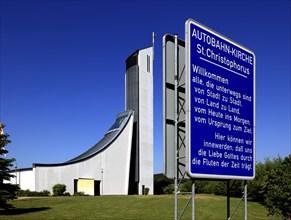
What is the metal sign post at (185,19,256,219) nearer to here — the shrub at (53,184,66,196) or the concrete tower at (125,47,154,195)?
the shrub at (53,184,66,196)

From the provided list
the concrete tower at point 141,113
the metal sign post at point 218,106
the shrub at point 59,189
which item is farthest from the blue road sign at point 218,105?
the concrete tower at point 141,113

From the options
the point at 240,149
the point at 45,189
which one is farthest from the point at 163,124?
the point at 45,189

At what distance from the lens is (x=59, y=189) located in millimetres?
52688

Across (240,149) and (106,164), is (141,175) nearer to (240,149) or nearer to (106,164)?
(106,164)

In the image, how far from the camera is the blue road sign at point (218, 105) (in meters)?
8.02

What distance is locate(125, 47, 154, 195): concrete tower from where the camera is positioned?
6294 centimetres

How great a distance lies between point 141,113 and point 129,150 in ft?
19.8

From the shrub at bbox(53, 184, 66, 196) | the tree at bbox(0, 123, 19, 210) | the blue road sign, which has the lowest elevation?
the shrub at bbox(53, 184, 66, 196)

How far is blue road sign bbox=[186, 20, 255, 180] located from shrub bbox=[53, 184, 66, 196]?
1807 inches

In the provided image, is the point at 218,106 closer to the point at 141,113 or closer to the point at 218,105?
the point at 218,105

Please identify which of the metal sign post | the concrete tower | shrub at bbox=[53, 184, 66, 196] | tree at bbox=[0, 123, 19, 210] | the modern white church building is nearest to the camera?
the metal sign post

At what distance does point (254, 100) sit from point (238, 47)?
4.64 feet

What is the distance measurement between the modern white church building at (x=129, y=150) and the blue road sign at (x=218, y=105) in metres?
49.7

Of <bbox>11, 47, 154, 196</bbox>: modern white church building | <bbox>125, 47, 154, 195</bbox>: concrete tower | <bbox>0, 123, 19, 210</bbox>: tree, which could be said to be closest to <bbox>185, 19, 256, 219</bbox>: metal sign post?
<bbox>0, 123, 19, 210</bbox>: tree
